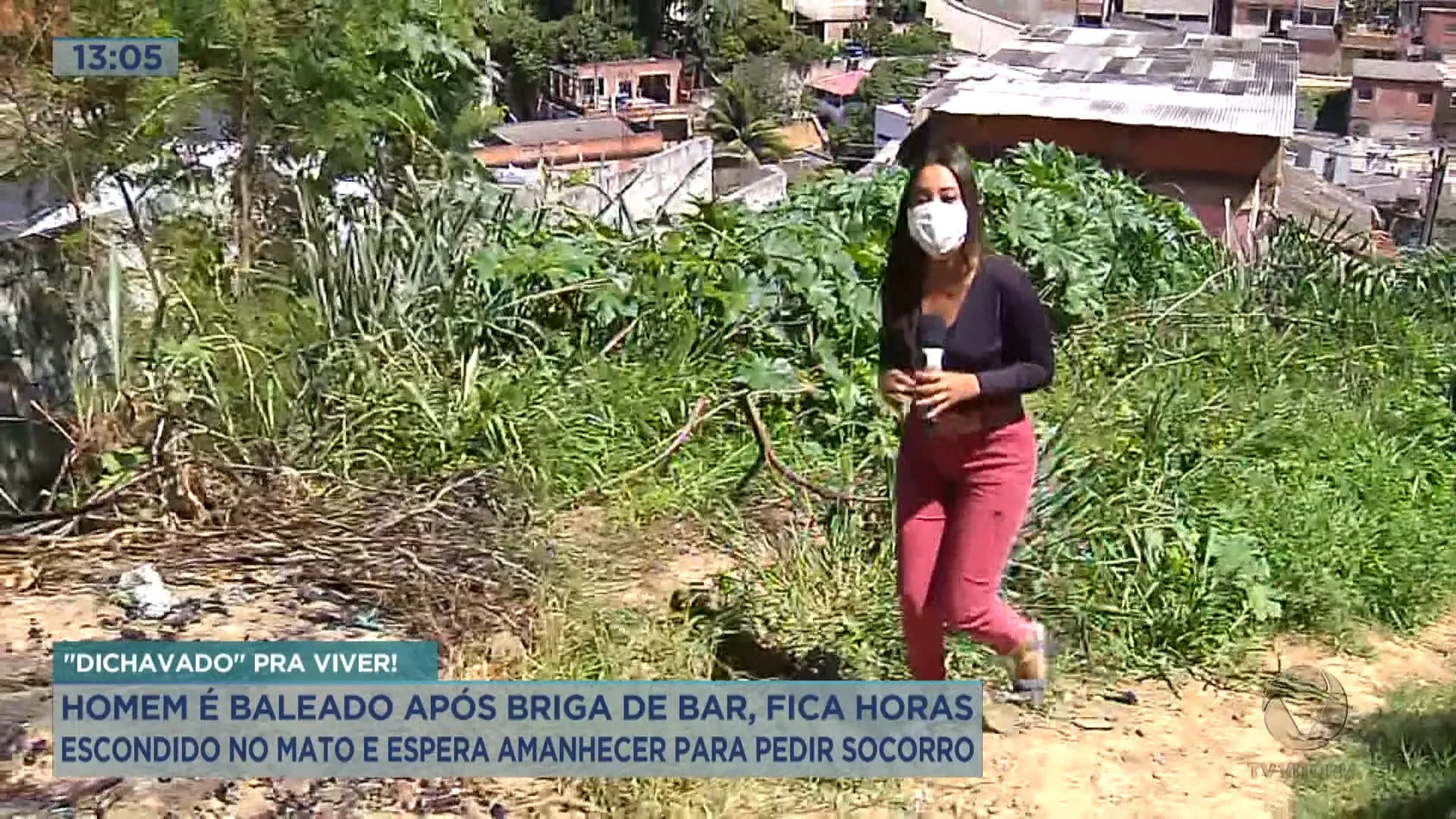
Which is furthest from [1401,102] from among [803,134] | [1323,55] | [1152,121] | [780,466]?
[780,466]

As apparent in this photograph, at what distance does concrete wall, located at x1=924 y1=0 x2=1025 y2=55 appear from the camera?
4494 centimetres

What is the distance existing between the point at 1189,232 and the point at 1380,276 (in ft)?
2.67

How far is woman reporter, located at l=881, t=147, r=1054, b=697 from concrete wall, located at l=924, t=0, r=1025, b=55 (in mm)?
41354

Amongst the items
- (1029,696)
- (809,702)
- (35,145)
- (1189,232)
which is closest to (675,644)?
(809,702)

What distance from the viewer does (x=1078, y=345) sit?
18.3 ft

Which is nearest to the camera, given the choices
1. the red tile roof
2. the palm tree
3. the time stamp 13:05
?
the time stamp 13:05

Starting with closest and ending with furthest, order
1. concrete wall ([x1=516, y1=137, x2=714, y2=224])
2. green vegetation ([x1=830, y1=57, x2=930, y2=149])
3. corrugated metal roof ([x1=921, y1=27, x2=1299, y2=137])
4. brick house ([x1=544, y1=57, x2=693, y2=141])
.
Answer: concrete wall ([x1=516, y1=137, x2=714, y2=224]) < corrugated metal roof ([x1=921, y1=27, x2=1299, y2=137]) < brick house ([x1=544, y1=57, x2=693, y2=141]) < green vegetation ([x1=830, y1=57, x2=930, y2=149])

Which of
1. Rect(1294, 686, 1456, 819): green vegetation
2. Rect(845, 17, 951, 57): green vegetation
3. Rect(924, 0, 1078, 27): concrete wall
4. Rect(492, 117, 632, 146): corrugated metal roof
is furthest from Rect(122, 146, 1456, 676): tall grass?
Rect(924, 0, 1078, 27): concrete wall

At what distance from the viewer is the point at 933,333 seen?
10.3 ft

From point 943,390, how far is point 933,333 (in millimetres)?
153

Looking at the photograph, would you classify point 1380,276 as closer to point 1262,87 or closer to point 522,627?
point 522,627

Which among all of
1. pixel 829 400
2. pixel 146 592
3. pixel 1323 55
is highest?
pixel 1323 55

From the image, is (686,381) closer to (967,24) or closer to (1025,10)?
(967,24)

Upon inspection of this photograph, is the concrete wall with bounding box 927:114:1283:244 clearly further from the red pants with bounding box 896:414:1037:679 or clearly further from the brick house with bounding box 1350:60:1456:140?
Result: the brick house with bounding box 1350:60:1456:140
